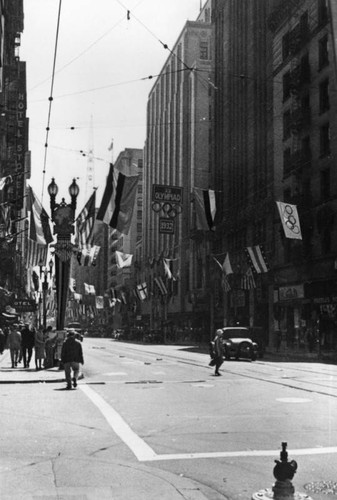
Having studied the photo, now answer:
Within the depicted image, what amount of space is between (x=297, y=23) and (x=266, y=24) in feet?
21.6

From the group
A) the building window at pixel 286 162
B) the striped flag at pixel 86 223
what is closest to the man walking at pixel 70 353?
the striped flag at pixel 86 223

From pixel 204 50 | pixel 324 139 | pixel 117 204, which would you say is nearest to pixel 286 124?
pixel 324 139

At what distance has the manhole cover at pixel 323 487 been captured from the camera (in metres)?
7.25

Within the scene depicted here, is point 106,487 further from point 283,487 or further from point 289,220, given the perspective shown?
point 289,220

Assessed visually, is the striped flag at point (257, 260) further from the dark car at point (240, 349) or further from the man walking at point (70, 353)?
the man walking at point (70, 353)

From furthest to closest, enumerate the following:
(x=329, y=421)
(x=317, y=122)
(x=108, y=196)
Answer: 1. (x=317, y=122)
2. (x=108, y=196)
3. (x=329, y=421)

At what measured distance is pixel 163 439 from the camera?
1076cm

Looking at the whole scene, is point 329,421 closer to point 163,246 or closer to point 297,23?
point 297,23

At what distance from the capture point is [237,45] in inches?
2425

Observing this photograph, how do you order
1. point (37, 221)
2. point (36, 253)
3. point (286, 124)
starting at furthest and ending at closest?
1. point (286, 124)
2. point (36, 253)
3. point (37, 221)

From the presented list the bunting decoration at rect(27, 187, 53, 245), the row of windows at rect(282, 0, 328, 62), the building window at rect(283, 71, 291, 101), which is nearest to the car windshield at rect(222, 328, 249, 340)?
the bunting decoration at rect(27, 187, 53, 245)

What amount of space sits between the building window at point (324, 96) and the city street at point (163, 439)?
95.3ft

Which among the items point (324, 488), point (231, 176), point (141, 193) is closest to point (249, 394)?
point (324, 488)

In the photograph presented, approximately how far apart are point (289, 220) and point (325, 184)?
8060mm
